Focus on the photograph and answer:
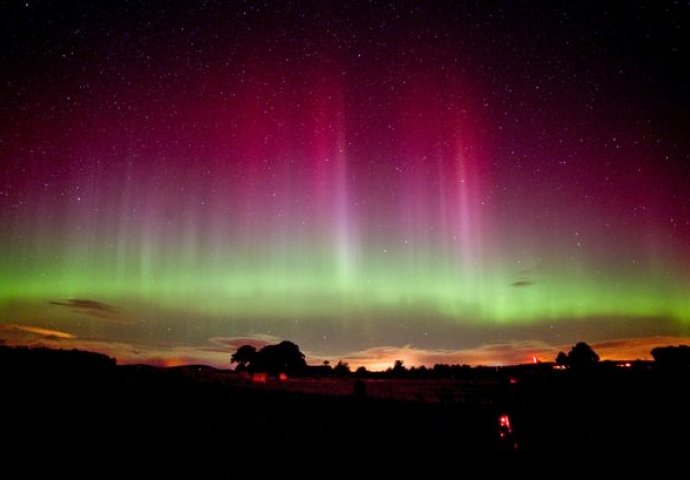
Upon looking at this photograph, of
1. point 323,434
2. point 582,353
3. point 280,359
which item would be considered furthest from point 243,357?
point 323,434

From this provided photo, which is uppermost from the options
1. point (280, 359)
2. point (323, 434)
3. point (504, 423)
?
point (504, 423)

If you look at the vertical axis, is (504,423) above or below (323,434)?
above

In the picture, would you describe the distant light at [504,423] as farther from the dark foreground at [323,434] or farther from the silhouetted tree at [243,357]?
the silhouetted tree at [243,357]

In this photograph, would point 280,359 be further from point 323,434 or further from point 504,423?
point 504,423

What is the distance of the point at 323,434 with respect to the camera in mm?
14125

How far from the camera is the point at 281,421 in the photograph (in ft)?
52.3

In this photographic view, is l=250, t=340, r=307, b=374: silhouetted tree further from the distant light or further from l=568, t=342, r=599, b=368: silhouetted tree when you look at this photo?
the distant light

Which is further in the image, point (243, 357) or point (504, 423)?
point (243, 357)

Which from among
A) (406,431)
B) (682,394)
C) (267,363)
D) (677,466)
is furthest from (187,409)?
(267,363)

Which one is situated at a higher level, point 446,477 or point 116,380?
point 116,380

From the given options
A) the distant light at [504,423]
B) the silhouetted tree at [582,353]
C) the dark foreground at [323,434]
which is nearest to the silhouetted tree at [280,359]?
the silhouetted tree at [582,353]

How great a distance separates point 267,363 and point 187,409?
2914 inches

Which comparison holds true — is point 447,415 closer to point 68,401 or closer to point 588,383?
point 588,383

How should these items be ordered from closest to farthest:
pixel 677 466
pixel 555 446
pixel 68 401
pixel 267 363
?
1. pixel 677 466
2. pixel 555 446
3. pixel 68 401
4. pixel 267 363
